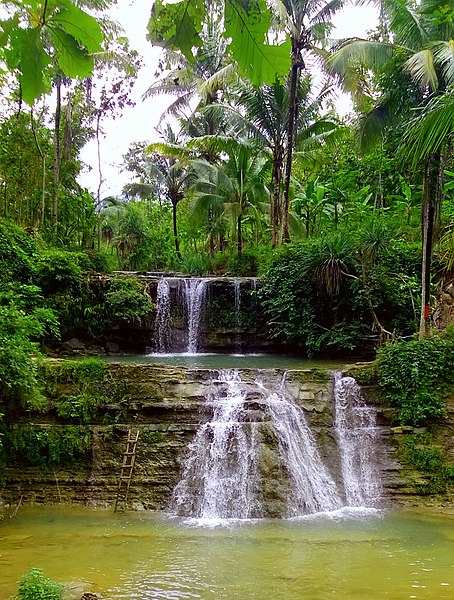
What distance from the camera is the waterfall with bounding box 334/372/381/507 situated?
29.4ft

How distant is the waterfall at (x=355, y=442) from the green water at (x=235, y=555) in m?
0.71

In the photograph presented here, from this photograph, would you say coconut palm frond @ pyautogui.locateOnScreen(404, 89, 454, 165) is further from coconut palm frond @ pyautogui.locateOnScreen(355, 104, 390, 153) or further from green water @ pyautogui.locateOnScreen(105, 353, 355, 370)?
coconut palm frond @ pyautogui.locateOnScreen(355, 104, 390, 153)

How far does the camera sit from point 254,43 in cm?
133

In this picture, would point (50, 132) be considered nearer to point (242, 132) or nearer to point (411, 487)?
point (242, 132)

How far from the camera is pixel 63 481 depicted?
8.78 metres

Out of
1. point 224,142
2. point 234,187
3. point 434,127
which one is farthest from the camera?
point 234,187

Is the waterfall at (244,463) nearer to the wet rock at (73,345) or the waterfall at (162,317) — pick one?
the wet rock at (73,345)

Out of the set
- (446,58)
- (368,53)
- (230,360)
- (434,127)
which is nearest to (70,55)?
(434,127)

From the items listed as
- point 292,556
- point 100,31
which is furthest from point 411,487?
point 100,31

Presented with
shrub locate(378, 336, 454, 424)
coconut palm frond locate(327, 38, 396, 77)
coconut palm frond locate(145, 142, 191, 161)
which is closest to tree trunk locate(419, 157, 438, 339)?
shrub locate(378, 336, 454, 424)

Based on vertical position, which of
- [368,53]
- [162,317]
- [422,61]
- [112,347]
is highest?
[368,53]

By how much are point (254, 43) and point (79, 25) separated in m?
0.42

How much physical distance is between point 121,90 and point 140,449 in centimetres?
1845

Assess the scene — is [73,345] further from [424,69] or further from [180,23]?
[180,23]
